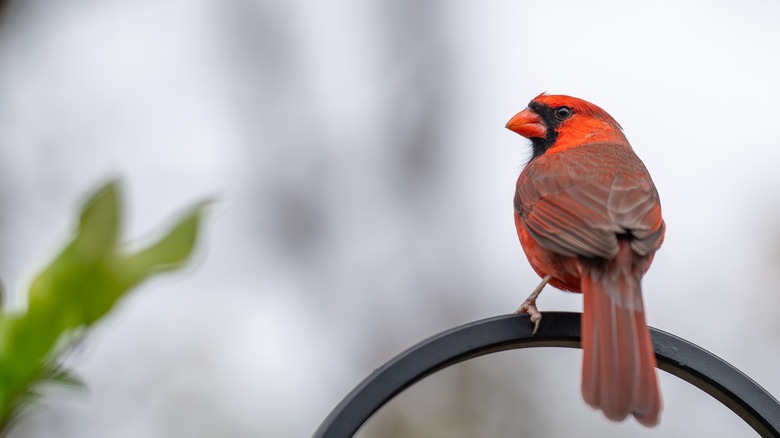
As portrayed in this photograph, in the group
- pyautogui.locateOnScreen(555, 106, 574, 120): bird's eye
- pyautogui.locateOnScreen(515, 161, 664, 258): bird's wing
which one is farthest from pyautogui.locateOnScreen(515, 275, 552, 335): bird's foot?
pyautogui.locateOnScreen(555, 106, 574, 120): bird's eye

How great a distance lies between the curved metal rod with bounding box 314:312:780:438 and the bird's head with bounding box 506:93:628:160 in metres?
1.19

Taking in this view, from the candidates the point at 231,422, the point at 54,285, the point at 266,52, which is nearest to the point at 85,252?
the point at 54,285

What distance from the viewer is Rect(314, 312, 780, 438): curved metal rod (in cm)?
148

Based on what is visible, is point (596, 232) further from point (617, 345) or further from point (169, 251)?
point (169, 251)

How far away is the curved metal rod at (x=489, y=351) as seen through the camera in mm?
1483

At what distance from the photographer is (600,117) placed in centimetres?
286

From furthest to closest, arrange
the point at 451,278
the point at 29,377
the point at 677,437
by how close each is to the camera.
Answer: the point at 451,278, the point at 677,437, the point at 29,377

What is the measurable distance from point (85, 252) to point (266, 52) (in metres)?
5.89

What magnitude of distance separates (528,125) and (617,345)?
125 centimetres

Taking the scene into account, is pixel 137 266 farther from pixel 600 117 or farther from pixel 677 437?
pixel 677 437

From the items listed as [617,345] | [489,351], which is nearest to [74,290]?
[489,351]

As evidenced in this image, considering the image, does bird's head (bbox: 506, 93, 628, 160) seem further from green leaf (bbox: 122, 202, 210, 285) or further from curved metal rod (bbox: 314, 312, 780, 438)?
green leaf (bbox: 122, 202, 210, 285)

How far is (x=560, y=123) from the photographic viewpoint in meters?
2.84

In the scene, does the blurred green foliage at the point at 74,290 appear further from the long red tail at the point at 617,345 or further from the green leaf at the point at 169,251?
the long red tail at the point at 617,345
